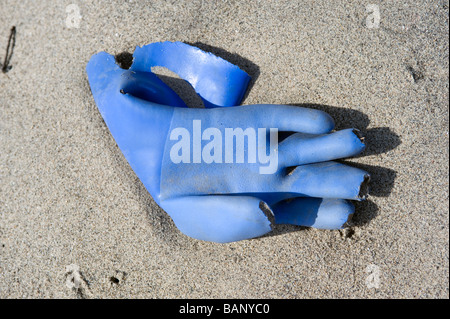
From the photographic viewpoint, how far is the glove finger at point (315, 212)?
4.01ft

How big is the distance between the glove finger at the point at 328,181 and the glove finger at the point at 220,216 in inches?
6.1

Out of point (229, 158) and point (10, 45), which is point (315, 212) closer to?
point (229, 158)

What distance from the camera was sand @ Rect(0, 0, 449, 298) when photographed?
1281 mm

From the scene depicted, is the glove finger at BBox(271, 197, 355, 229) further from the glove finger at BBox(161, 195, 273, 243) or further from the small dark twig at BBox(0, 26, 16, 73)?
the small dark twig at BBox(0, 26, 16, 73)

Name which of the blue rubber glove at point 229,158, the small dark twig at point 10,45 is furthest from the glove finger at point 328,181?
the small dark twig at point 10,45

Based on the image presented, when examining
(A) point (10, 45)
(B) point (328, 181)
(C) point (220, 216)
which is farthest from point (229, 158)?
(A) point (10, 45)

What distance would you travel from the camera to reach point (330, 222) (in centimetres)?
124

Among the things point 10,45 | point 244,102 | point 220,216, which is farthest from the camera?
point 10,45

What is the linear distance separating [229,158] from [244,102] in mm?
234

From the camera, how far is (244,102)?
1.39m

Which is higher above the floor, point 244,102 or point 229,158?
point 244,102
